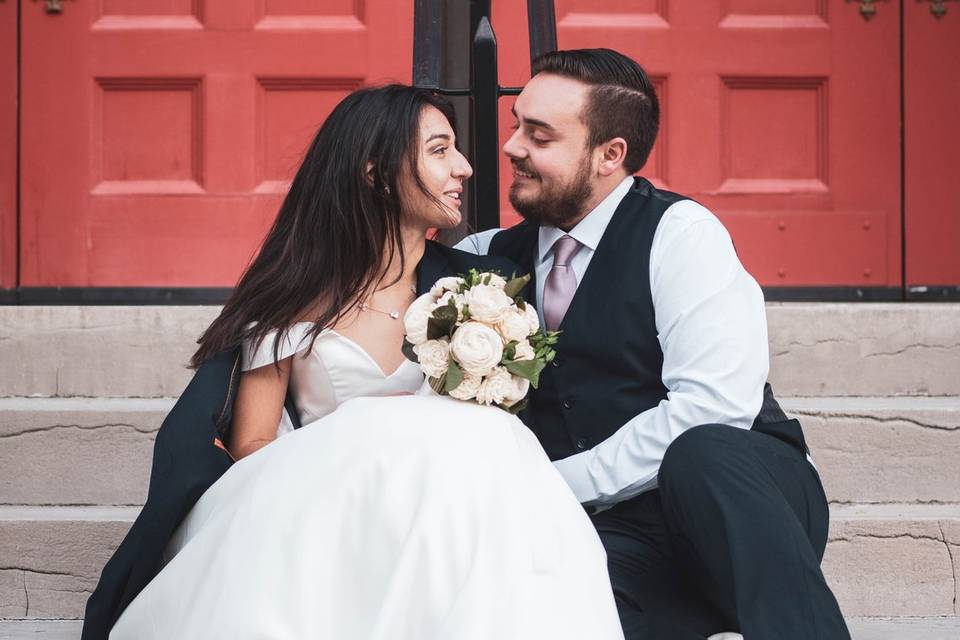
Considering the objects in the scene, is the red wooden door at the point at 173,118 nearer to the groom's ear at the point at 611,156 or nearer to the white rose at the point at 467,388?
the groom's ear at the point at 611,156

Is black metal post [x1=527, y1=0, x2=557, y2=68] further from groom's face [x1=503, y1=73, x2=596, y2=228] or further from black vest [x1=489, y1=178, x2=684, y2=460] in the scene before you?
black vest [x1=489, y1=178, x2=684, y2=460]

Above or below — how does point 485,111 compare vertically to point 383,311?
above

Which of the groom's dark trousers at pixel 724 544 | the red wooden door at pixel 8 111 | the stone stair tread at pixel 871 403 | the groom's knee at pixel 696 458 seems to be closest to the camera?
the groom's dark trousers at pixel 724 544

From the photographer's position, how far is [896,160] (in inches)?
156

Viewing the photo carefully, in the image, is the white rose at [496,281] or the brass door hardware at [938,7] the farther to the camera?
the brass door hardware at [938,7]

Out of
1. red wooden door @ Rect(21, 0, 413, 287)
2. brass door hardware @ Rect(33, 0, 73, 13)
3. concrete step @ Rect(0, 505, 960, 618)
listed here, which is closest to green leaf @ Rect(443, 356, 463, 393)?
concrete step @ Rect(0, 505, 960, 618)

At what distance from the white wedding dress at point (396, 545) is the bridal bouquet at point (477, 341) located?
0.08 m

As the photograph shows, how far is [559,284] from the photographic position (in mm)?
2654

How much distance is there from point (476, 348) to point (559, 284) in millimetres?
541

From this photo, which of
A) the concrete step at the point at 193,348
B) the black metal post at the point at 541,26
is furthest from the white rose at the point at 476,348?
the concrete step at the point at 193,348

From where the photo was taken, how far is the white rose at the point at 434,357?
2.21 metres

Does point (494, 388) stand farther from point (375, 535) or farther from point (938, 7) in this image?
point (938, 7)

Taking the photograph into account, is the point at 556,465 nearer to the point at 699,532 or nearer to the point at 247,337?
the point at 699,532

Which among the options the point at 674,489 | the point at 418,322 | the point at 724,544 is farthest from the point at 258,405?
the point at 724,544
